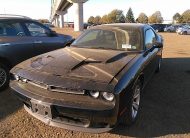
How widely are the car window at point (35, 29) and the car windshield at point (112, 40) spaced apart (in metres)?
1.62

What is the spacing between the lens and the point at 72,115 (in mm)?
3293

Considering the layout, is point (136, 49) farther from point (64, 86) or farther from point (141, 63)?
point (64, 86)

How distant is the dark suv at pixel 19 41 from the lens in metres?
5.80

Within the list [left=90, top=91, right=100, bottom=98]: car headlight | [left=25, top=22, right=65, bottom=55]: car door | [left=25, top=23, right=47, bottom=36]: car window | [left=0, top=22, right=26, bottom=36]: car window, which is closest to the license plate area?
Answer: [left=90, top=91, right=100, bottom=98]: car headlight

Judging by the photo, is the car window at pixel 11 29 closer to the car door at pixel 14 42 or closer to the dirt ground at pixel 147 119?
the car door at pixel 14 42

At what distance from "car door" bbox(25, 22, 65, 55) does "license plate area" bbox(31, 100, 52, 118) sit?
320 centimetres

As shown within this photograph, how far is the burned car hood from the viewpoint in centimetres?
350

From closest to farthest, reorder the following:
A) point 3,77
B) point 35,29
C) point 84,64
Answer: point 84,64 < point 3,77 < point 35,29

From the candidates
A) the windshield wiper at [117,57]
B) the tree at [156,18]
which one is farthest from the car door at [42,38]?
the tree at [156,18]

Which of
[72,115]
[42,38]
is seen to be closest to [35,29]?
Answer: [42,38]

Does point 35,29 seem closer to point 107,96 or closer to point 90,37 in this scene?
point 90,37

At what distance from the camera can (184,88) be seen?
6.05m

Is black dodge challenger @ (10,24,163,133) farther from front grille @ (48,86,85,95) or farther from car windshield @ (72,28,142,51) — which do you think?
car windshield @ (72,28,142,51)

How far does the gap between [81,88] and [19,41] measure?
133 inches
